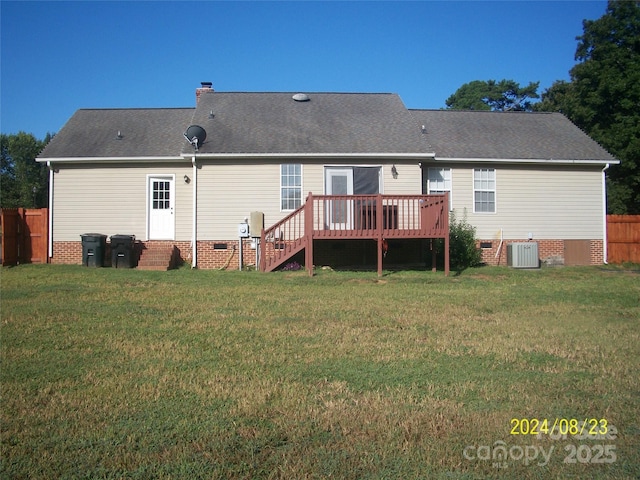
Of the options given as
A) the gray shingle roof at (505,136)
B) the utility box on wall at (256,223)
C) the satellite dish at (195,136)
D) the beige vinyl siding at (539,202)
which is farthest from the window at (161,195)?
the beige vinyl siding at (539,202)

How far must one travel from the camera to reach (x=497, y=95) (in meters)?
41.5

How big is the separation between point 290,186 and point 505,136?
774cm

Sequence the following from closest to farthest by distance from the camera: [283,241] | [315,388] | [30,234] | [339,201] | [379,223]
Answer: [315,388] < [379,223] < [339,201] < [283,241] < [30,234]

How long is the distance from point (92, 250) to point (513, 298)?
1105 cm

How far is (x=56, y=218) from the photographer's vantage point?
16469mm

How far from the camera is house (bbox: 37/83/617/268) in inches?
622

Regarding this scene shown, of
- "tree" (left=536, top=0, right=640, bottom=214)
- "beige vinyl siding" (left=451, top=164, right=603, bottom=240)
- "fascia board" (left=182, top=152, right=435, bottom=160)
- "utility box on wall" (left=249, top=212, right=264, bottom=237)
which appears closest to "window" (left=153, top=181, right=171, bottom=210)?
"fascia board" (left=182, top=152, right=435, bottom=160)

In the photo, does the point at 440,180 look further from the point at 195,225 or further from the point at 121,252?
the point at 121,252

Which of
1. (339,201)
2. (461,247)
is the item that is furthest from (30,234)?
(461,247)

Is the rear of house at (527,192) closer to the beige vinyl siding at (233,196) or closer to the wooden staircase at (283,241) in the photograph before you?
the wooden staircase at (283,241)

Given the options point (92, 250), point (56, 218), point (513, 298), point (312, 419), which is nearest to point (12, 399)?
point (312, 419)

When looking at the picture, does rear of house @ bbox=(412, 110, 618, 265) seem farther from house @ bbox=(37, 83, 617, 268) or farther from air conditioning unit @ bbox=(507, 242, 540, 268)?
air conditioning unit @ bbox=(507, 242, 540, 268)

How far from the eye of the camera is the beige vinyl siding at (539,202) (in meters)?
17.4

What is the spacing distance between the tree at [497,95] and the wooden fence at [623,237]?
2411 cm
